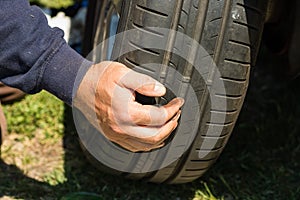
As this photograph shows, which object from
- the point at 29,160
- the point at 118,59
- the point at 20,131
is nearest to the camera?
the point at 118,59

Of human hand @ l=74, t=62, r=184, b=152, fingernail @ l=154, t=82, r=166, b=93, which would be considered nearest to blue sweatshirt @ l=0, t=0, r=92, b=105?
human hand @ l=74, t=62, r=184, b=152

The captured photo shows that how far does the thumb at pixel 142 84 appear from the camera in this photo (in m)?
1.75

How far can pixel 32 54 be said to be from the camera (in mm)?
1780

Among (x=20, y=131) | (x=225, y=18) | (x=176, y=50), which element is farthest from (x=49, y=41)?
(x=20, y=131)

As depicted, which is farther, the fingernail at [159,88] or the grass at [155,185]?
the grass at [155,185]

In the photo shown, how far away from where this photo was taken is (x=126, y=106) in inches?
67.8

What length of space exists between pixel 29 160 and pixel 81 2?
92 cm

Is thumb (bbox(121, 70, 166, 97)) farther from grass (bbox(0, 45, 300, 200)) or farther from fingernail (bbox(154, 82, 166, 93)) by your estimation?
grass (bbox(0, 45, 300, 200))

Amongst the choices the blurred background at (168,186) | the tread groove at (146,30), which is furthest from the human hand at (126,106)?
the blurred background at (168,186)

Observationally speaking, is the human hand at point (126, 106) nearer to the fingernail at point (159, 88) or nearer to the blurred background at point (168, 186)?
the fingernail at point (159, 88)

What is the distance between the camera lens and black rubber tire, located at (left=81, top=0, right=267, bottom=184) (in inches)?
69.1

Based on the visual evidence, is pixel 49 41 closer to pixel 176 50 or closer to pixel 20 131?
pixel 176 50

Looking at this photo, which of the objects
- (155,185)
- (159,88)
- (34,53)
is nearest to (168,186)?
(155,185)

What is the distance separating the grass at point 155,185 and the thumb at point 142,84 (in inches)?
17.8
